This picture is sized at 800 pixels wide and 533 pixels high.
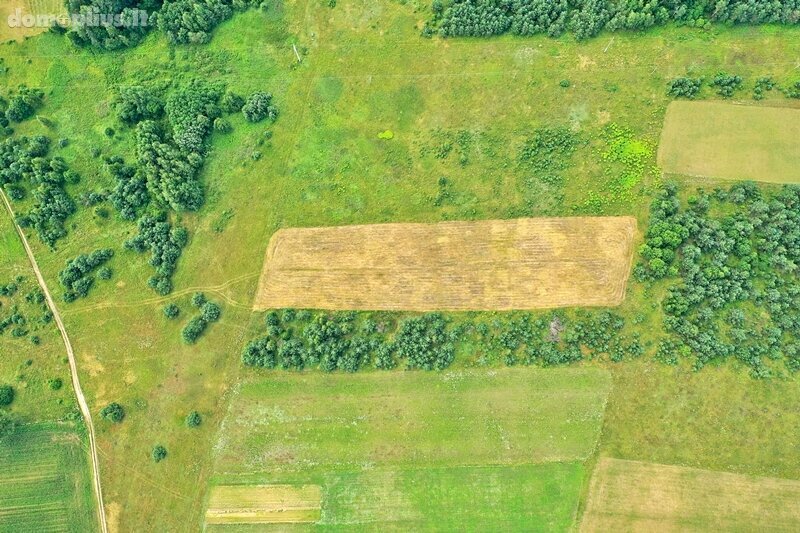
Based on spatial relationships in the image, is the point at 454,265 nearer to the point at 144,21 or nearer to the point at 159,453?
the point at 159,453

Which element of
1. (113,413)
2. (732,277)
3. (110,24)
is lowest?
(113,413)

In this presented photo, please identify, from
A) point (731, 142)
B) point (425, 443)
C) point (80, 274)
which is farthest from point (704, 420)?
point (80, 274)

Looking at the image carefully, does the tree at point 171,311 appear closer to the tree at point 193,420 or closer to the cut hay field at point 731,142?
the tree at point 193,420

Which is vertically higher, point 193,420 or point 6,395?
point 6,395

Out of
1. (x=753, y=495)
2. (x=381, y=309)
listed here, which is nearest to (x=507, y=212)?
(x=381, y=309)

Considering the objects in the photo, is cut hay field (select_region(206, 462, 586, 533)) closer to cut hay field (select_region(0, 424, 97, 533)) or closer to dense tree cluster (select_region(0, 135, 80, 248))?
cut hay field (select_region(0, 424, 97, 533))
